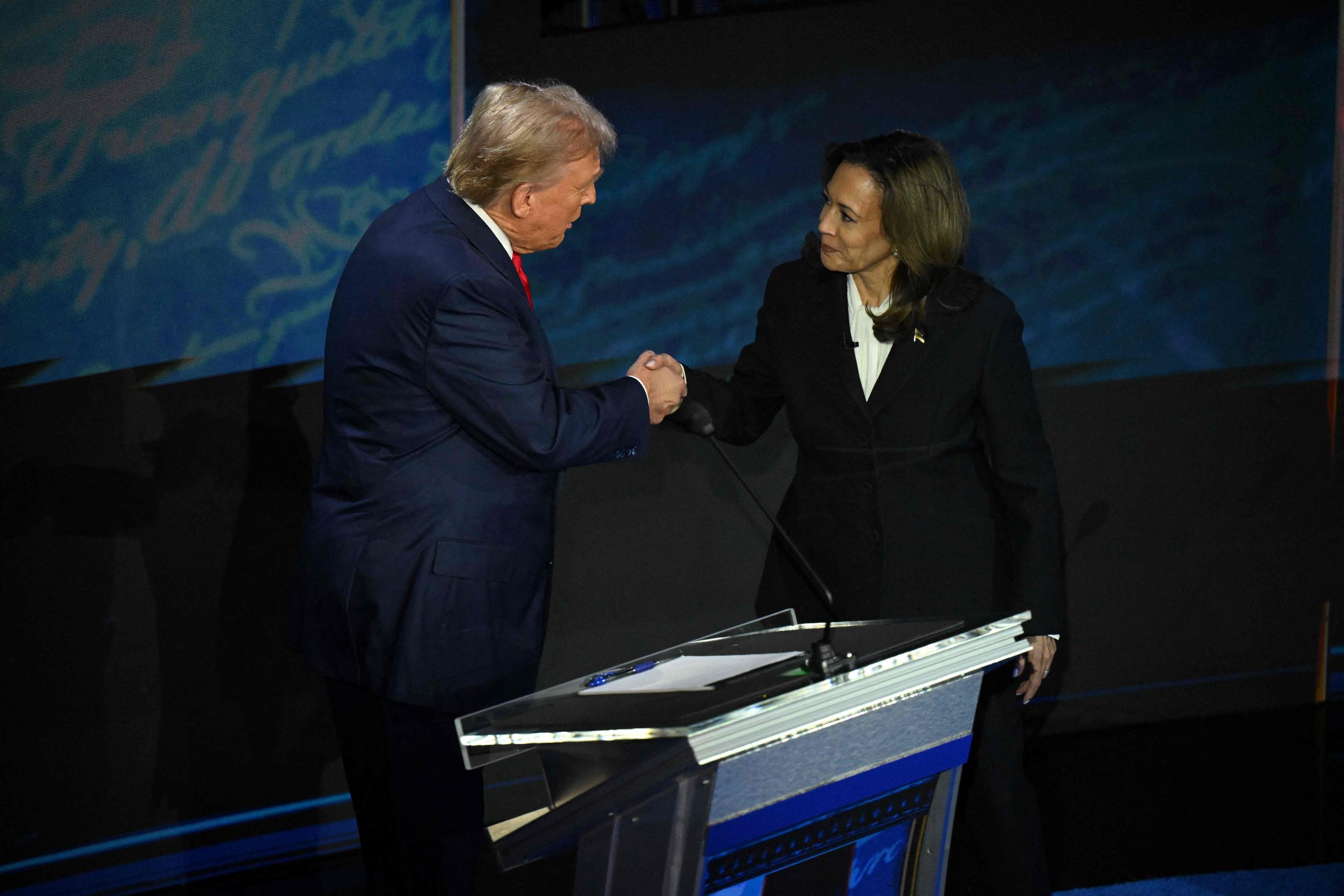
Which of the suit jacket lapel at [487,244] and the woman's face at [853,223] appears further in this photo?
the woman's face at [853,223]

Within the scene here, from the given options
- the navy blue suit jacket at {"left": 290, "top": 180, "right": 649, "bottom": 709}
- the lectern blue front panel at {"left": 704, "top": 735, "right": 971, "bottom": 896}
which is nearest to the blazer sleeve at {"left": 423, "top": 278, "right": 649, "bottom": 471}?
the navy blue suit jacket at {"left": 290, "top": 180, "right": 649, "bottom": 709}

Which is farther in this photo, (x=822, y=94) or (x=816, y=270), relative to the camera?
(x=822, y=94)

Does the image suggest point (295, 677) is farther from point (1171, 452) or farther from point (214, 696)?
point (1171, 452)

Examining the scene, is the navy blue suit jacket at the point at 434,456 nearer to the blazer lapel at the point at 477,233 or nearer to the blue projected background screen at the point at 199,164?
the blazer lapel at the point at 477,233

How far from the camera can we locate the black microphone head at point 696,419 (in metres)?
1.96

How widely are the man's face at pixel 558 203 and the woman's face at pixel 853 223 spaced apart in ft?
1.41

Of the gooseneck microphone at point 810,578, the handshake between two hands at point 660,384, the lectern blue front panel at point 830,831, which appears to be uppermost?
the handshake between two hands at point 660,384

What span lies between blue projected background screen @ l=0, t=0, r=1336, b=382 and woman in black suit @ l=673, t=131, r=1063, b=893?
0.93m

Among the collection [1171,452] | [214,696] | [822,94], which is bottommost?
[214,696]

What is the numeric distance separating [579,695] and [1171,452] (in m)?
2.64

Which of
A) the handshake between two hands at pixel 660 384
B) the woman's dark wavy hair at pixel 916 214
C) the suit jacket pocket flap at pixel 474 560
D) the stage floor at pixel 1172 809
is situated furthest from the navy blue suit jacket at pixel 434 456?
the stage floor at pixel 1172 809

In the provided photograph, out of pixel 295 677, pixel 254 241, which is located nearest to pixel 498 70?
pixel 254 241

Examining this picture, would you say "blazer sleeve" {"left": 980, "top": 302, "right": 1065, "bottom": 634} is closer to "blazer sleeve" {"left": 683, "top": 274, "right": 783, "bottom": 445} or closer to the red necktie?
"blazer sleeve" {"left": 683, "top": 274, "right": 783, "bottom": 445}

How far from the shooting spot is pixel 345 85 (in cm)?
276
